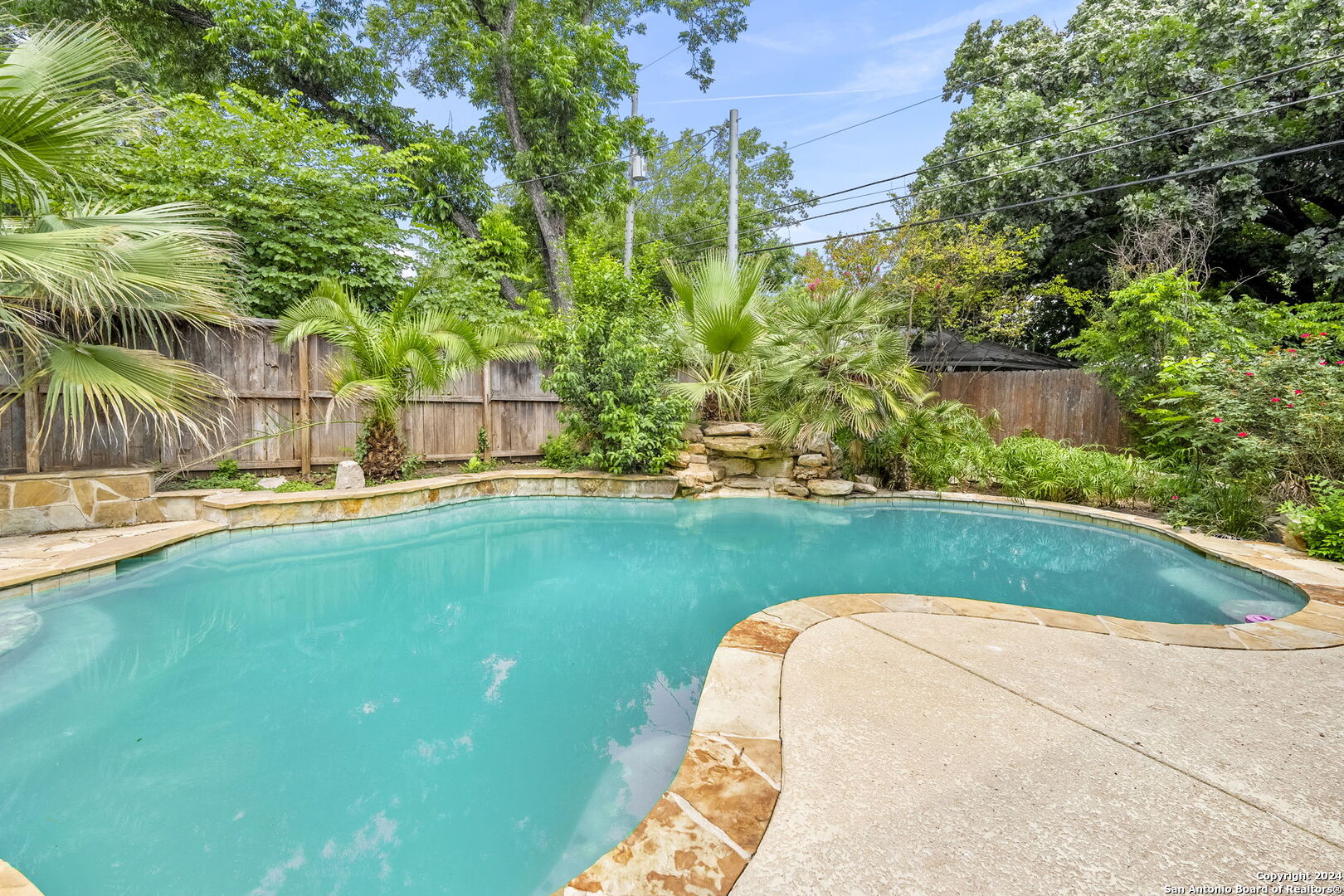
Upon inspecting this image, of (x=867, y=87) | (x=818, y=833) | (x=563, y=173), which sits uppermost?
(x=867, y=87)

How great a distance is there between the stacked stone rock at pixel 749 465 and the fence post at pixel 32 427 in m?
5.84

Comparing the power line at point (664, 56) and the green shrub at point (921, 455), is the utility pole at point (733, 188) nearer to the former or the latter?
the green shrub at point (921, 455)

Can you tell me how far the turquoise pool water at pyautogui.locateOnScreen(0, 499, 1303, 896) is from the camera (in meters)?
1.54

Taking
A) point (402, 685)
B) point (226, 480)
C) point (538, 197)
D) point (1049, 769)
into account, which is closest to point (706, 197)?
point (538, 197)

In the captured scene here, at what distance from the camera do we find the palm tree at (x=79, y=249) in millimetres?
2832

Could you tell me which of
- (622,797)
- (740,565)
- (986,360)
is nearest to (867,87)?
(986,360)

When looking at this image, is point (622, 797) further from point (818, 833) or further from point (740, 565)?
point (740, 565)

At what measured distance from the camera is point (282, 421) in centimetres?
624

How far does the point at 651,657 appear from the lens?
9.07 ft

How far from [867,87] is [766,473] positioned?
28.2 ft

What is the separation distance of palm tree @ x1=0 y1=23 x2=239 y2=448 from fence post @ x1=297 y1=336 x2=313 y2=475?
1209mm

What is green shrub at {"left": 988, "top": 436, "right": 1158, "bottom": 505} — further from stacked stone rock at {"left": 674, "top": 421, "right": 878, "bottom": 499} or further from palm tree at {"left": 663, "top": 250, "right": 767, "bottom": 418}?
palm tree at {"left": 663, "top": 250, "right": 767, "bottom": 418}

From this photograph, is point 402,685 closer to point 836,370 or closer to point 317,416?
point 317,416

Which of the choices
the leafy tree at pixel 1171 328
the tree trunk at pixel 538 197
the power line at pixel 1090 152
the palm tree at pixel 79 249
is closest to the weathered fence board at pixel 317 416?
the palm tree at pixel 79 249
